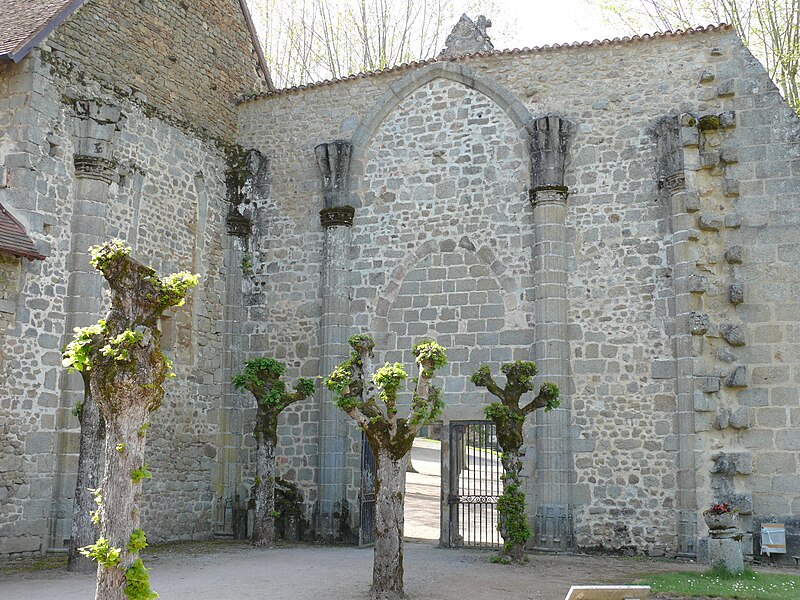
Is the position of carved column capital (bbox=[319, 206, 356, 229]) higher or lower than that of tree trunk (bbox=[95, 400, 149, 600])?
higher

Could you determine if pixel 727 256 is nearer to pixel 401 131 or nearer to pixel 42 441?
pixel 401 131

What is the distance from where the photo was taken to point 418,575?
974 centimetres

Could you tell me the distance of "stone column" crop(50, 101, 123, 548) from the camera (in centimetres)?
1088

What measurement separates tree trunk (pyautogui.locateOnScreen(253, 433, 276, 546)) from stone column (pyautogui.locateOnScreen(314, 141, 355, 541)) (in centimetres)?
88

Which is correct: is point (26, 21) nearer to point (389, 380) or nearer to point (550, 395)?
point (389, 380)

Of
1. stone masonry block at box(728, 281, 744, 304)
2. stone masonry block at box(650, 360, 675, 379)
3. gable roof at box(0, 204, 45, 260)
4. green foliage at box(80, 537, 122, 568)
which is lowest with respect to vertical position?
green foliage at box(80, 537, 122, 568)

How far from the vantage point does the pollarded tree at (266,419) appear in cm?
1253

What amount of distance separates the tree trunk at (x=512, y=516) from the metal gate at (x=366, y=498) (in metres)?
2.68

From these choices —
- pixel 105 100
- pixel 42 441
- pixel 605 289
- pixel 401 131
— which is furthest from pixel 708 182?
pixel 42 441

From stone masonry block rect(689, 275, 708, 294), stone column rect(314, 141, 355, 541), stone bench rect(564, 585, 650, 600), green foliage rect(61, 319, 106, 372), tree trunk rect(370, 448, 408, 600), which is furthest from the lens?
stone column rect(314, 141, 355, 541)

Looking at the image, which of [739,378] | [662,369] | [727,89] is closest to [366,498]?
[662,369]

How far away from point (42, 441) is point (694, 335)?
27.5 feet

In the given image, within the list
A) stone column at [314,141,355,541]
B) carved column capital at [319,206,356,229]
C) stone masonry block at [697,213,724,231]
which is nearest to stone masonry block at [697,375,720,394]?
stone masonry block at [697,213,724,231]

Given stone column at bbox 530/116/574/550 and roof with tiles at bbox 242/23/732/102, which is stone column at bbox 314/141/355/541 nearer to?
roof with tiles at bbox 242/23/732/102
